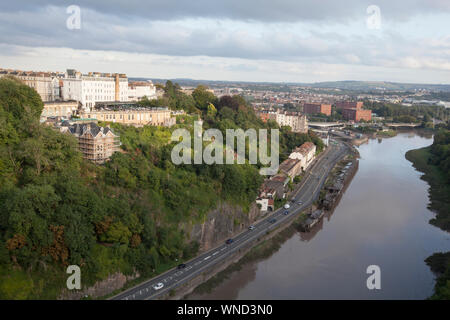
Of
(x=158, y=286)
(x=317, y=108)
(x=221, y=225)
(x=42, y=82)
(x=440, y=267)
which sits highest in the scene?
(x=42, y=82)

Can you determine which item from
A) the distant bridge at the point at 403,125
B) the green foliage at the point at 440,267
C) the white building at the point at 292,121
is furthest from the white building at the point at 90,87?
the distant bridge at the point at 403,125

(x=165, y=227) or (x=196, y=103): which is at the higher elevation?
(x=196, y=103)

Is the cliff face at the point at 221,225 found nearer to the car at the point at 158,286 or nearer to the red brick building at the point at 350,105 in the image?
the car at the point at 158,286

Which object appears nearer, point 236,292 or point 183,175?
point 236,292

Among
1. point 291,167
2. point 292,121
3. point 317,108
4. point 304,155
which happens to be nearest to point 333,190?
point 291,167

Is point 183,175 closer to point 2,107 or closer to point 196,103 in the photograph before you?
point 2,107

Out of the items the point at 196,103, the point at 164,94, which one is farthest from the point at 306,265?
the point at 164,94

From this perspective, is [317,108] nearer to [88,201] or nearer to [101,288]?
[88,201]
